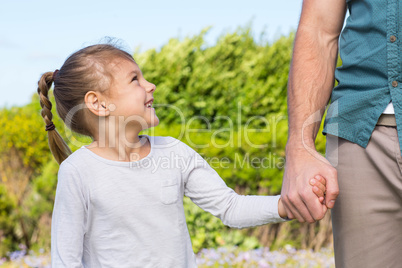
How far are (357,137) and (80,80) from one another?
3.73ft

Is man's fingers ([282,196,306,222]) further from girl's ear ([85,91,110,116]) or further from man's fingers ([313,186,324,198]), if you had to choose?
girl's ear ([85,91,110,116])

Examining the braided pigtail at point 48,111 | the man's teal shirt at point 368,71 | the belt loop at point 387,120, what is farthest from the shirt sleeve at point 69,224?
the belt loop at point 387,120

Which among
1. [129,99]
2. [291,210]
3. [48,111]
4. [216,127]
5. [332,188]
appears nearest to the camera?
[332,188]

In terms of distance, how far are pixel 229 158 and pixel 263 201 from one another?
346cm

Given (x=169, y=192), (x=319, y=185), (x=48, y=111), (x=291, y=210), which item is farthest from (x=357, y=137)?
(x=48, y=111)

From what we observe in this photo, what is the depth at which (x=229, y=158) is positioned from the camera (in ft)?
17.9

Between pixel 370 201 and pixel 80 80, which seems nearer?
pixel 370 201

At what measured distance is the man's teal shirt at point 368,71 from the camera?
1.74m

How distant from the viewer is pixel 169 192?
1945mm

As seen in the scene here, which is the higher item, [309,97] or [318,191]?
[309,97]

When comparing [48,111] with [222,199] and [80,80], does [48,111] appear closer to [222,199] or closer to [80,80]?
[80,80]

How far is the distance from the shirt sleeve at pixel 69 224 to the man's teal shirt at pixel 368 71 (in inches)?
39.9

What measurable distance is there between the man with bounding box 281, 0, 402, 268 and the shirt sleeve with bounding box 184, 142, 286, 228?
0.14 m

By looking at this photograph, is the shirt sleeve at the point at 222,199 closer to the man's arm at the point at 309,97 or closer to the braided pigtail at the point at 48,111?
the man's arm at the point at 309,97
